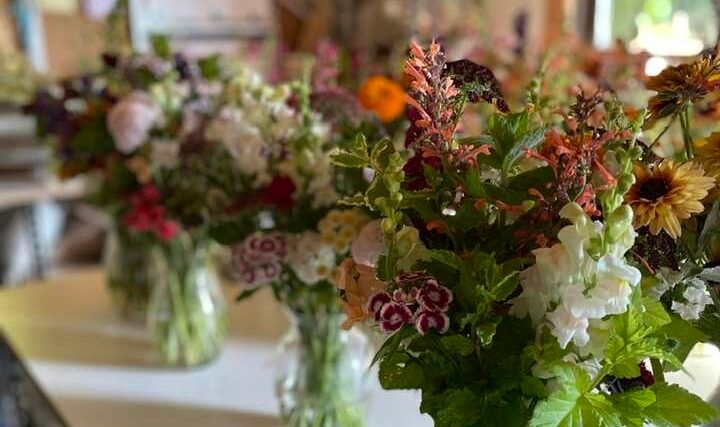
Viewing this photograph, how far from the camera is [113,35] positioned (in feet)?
5.02

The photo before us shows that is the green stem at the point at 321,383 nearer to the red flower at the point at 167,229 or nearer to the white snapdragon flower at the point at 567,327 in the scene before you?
the red flower at the point at 167,229

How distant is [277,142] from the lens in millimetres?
966

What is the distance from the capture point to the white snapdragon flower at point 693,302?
23.9 inches

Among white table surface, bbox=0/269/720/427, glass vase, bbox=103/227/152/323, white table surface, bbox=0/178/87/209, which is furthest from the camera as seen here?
white table surface, bbox=0/178/87/209

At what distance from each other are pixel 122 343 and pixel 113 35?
61cm

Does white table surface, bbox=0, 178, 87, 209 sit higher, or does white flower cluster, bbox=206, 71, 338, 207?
white flower cluster, bbox=206, 71, 338, 207

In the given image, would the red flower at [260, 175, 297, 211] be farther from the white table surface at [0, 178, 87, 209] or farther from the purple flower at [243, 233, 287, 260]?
the white table surface at [0, 178, 87, 209]

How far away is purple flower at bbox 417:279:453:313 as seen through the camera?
0.57 metres

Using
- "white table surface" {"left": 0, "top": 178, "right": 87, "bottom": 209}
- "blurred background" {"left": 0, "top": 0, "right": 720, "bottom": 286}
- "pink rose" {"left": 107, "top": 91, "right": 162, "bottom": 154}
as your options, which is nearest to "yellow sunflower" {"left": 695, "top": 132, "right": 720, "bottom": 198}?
"pink rose" {"left": 107, "top": 91, "right": 162, "bottom": 154}

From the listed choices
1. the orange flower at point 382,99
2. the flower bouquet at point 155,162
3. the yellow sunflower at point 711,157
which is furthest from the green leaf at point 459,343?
the flower bouquet at point 155,162

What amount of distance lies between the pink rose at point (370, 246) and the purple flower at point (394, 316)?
0.19ft

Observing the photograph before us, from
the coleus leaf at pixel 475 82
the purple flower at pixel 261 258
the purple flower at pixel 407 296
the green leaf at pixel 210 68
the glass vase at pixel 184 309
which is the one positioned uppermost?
the coleus leaf at pixel 475 82

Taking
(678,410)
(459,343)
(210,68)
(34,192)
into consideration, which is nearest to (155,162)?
(210,68)

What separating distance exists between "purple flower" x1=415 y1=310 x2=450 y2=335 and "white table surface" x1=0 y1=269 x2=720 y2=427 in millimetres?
317
